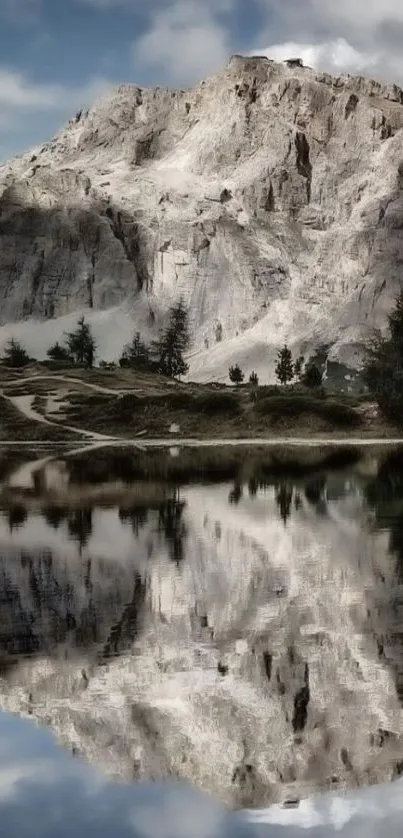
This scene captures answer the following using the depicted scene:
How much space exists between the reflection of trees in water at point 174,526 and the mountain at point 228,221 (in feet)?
373

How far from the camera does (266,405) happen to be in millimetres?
60000

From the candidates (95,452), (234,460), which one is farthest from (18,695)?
(95,452)

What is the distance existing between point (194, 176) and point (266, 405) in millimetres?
115046

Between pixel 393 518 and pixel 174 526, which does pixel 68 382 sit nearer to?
pixel 174 526

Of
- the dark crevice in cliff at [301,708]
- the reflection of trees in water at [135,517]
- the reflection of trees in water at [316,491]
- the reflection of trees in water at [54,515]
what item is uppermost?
the dark crevice in cliff at [301,708]

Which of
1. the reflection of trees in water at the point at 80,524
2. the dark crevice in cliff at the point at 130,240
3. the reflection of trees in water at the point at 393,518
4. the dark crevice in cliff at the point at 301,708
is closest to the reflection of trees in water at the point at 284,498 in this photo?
the reflection of trees in water at the point at 393,518

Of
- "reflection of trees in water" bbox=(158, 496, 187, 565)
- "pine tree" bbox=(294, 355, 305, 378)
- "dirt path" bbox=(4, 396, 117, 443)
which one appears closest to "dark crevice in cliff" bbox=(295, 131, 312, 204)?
"pine tree" bbox=(294, 355, 305, 378)

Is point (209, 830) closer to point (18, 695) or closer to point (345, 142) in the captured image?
point (18, 695)

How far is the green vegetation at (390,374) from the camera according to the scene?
58156 mm

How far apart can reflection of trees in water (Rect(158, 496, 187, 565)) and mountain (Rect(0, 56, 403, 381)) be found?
373 ft

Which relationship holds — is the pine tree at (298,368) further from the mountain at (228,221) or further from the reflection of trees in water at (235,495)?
the reflection of trees in water at (235,495)

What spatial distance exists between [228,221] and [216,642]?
149 m

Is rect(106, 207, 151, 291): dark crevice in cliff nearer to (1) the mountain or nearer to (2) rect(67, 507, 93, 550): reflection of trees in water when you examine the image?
(1) the mountain

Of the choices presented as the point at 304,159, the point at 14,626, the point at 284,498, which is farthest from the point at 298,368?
the point at 14,626
